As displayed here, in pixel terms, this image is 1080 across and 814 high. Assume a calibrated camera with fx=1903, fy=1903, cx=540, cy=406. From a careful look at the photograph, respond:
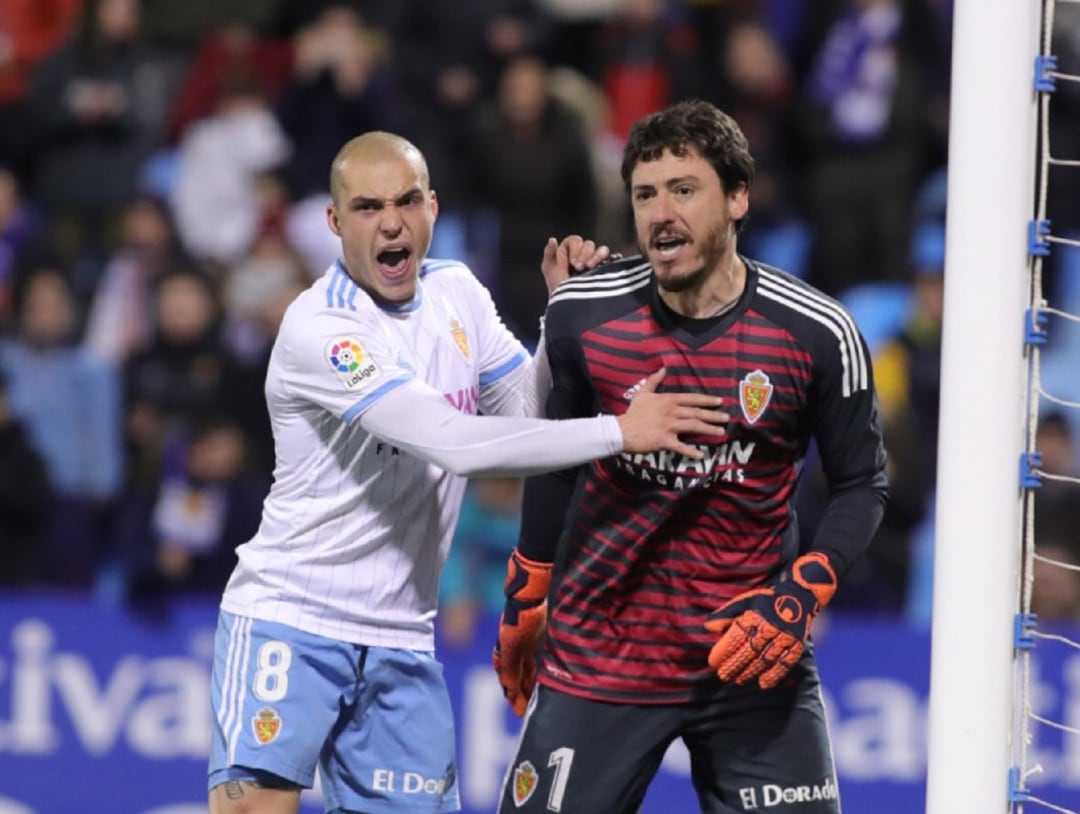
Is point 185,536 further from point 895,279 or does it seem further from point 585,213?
point 895,279

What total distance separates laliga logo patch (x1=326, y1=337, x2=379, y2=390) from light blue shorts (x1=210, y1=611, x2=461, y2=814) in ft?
2.01

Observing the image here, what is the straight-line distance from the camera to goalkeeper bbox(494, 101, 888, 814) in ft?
12.7

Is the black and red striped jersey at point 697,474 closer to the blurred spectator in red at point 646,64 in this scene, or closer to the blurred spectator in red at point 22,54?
the blurred spectator in red at point 646,64

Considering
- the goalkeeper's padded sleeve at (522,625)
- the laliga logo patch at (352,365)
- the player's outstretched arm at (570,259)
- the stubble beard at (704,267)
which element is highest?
the player's outstretched arm at (570,259)

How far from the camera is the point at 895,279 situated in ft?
27.1

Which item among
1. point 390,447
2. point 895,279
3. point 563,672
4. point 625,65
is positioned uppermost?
point 625,65

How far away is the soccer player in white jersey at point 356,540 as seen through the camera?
4.20m

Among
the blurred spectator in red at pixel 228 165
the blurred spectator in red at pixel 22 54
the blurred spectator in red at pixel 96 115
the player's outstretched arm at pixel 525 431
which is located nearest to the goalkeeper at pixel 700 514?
the player's outstretched arm at pixel 525 431

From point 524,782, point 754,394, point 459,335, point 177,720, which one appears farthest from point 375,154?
point 177,720

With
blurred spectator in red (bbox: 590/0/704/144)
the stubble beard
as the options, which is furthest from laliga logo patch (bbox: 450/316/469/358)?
blurred spectator in red (bbox: 590/0/704/144)

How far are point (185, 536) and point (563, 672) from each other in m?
3.58

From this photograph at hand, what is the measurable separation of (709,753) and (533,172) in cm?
460

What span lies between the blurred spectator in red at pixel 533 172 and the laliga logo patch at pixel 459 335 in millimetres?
3679

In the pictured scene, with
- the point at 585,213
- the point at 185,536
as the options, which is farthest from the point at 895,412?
the point at 185,536
